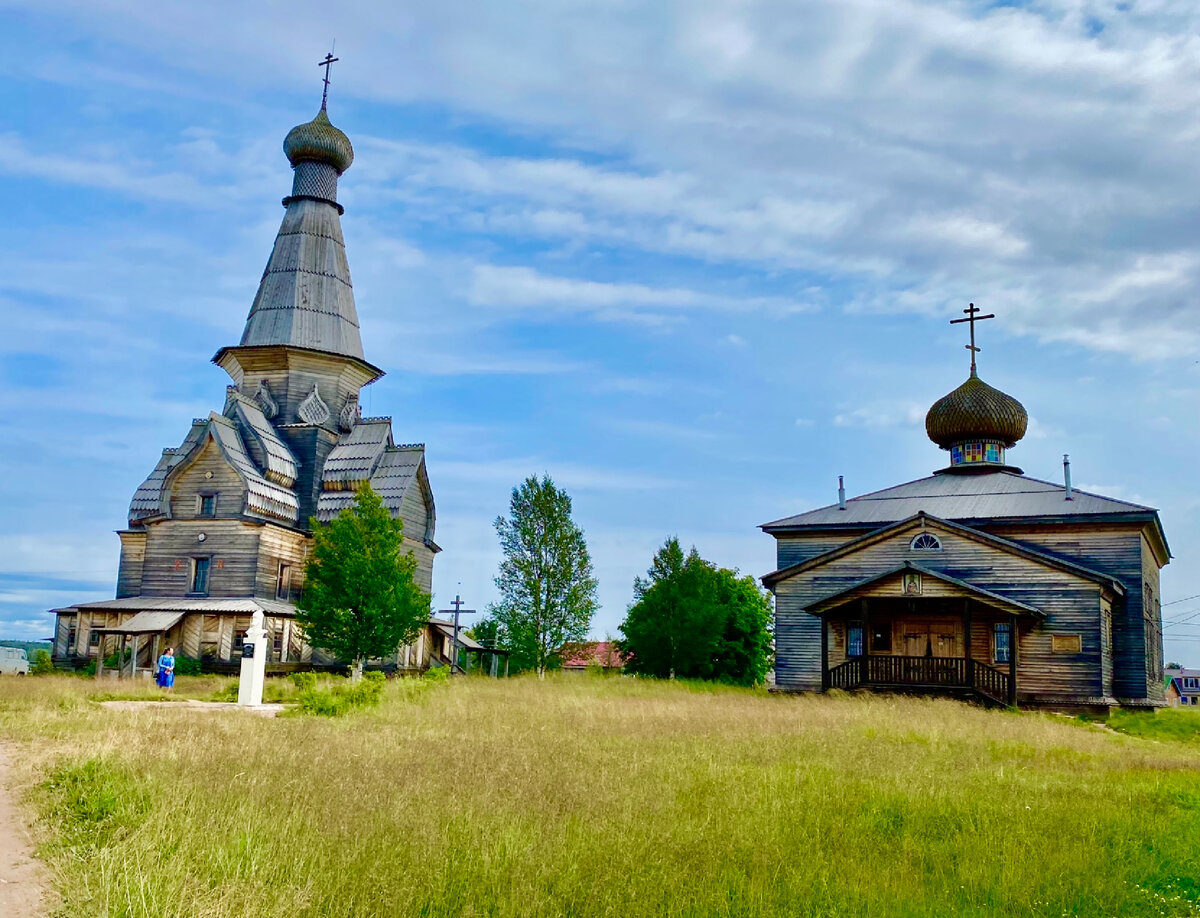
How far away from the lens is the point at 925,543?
97.4 ft

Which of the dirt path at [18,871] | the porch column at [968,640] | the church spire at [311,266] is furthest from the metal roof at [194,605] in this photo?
the dirt path at [18,871]

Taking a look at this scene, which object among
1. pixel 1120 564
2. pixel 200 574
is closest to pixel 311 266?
pixel 200 574

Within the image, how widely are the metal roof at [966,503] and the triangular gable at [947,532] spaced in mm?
711

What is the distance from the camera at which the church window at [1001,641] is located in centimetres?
2831

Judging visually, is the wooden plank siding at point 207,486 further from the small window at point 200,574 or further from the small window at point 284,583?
the small window at point 284,583

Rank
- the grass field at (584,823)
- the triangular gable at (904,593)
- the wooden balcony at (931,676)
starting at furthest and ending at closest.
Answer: the triangular gable at (904,593) → the wooden balcony at (931,676) → the grass field at (584,823)

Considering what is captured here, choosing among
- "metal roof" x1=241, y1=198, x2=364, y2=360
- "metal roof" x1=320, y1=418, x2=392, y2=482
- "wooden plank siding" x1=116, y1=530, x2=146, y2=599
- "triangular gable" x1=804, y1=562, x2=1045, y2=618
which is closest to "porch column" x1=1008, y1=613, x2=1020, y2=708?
"triangular gable" x1=804, y1=562, x2=1045, y2=618

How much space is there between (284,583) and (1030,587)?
25.3m

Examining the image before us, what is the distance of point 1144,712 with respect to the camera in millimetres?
28062

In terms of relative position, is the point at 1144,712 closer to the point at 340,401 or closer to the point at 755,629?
the point at 755,629

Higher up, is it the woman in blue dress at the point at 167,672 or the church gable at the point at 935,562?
the church gable at the point at 935,562

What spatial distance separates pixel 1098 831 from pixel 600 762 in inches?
201

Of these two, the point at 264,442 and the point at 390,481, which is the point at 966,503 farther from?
the point at 264,442

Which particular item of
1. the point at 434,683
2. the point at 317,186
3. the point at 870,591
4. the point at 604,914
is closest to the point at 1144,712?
the point at 870,591
